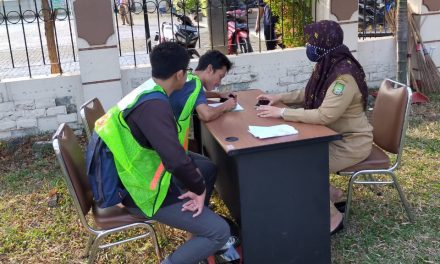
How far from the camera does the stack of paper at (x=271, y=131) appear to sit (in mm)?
2334

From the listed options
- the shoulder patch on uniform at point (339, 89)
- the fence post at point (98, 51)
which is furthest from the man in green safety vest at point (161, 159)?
the fence post at point (98, 51)

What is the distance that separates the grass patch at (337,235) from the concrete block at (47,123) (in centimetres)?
54

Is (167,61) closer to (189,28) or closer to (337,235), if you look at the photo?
(337,235)

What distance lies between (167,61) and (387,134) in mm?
1555

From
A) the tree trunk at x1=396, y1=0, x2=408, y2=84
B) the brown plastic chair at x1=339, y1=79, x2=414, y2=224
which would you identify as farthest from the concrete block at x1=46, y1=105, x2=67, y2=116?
the tree trunk at x1=396, y1=0, x2=408, y2=84

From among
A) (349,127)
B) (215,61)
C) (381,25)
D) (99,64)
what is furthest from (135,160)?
(381,25)

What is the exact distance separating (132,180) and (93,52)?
2.69m

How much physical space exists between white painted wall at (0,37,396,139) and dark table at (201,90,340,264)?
8.21ft

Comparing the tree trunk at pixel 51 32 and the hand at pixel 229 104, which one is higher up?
the tree trunk at pixel 51 32

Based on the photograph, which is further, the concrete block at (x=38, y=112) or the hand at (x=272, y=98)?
the concrete block at (x=38, y=112)

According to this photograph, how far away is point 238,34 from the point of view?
6156mm

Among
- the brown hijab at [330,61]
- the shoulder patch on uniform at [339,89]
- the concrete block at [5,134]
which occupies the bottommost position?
the concrete block at [5,134]

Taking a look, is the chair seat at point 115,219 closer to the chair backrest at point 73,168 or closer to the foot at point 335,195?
the chair backrest at point 73,168

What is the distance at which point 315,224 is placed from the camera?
8.13ft
